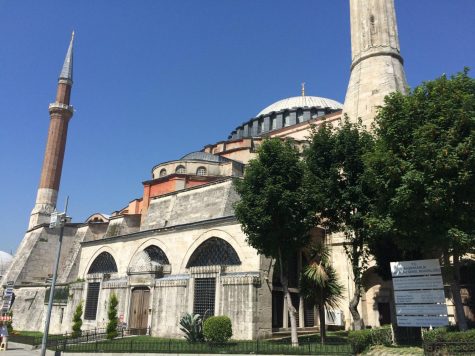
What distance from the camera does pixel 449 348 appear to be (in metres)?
9.95

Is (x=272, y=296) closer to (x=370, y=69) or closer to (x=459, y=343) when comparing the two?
(x=459, y=343)

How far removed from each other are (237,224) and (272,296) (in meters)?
3.86

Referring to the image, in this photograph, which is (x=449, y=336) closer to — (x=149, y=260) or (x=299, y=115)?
(x=149, y=260)

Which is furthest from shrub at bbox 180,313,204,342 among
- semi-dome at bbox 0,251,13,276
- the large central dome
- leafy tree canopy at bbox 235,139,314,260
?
semi-dome at bbox 0,251,13,276

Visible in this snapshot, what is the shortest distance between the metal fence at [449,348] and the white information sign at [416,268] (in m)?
2.57

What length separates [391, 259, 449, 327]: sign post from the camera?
11.9 meters

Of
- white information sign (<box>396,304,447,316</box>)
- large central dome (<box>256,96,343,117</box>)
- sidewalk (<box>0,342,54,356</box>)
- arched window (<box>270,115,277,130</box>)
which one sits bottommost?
sidewalk (<box>0,342,54,356</box>)

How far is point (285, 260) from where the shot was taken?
16.5 meters

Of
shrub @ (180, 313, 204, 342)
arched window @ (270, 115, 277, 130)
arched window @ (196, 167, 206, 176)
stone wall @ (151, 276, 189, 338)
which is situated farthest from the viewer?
arched window @ (270, 115, 277, 130)

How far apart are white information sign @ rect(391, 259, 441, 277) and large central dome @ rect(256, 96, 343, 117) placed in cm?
3596

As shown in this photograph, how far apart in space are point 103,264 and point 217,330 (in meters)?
14.1

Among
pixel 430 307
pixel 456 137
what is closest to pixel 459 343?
pixel 430 307

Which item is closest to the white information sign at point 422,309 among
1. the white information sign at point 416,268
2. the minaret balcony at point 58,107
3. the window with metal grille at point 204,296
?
the white information sign at point 416,268

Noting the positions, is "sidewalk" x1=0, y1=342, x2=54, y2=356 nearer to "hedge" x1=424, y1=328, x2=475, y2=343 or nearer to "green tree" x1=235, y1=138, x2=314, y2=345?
"green tree" x1=235, y1=138, x2=314, y2=345
